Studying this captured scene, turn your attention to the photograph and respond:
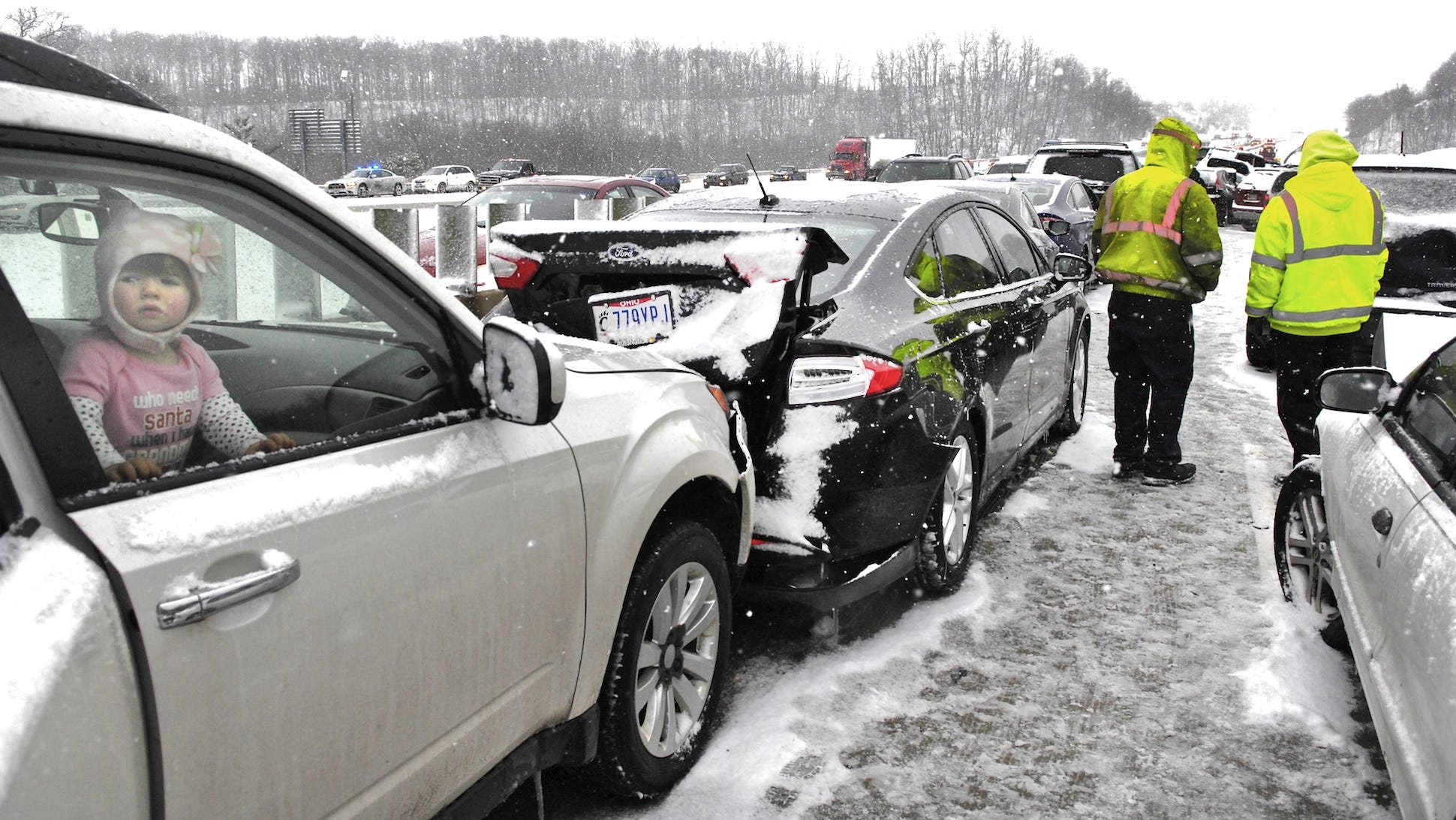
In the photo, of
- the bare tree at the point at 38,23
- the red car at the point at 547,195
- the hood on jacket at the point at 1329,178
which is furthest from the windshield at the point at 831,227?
the bare tree at the point at 38,23

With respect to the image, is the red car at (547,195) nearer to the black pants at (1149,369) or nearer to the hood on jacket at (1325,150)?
the black pants at (1149,369)

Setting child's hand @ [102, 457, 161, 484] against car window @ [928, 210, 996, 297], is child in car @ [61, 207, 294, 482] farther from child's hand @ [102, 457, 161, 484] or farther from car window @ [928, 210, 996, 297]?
car window @ [928, 210, 996, 297]

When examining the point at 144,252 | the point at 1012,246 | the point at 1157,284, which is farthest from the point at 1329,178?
the point at 144,252

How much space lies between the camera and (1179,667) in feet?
12.8

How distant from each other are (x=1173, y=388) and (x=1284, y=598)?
1.81m

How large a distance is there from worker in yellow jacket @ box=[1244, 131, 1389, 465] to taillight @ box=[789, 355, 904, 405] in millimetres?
2852

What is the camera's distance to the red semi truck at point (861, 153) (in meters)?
54.8

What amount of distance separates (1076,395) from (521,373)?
19.1 feet

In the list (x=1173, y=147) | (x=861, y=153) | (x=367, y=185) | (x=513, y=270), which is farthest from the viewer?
(x=861, y=153)

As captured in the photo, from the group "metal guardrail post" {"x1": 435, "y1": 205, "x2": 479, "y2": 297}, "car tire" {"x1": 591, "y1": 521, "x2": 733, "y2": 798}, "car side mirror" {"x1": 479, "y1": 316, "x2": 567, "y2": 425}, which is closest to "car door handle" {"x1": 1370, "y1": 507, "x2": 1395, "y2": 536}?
"car tire" {"x1": 591, "y1": 521, "x2": 733, "y2": 798}

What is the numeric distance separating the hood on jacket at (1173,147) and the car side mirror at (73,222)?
17.9ft

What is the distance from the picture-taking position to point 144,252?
1.70 meters

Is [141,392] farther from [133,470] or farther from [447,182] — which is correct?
[447,182]

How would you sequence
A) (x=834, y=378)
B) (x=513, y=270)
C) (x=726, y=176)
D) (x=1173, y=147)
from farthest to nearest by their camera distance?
(x=726, y=176) < (x=1173, y=147) < (x=513, y=270) < (x=834, y=378)
